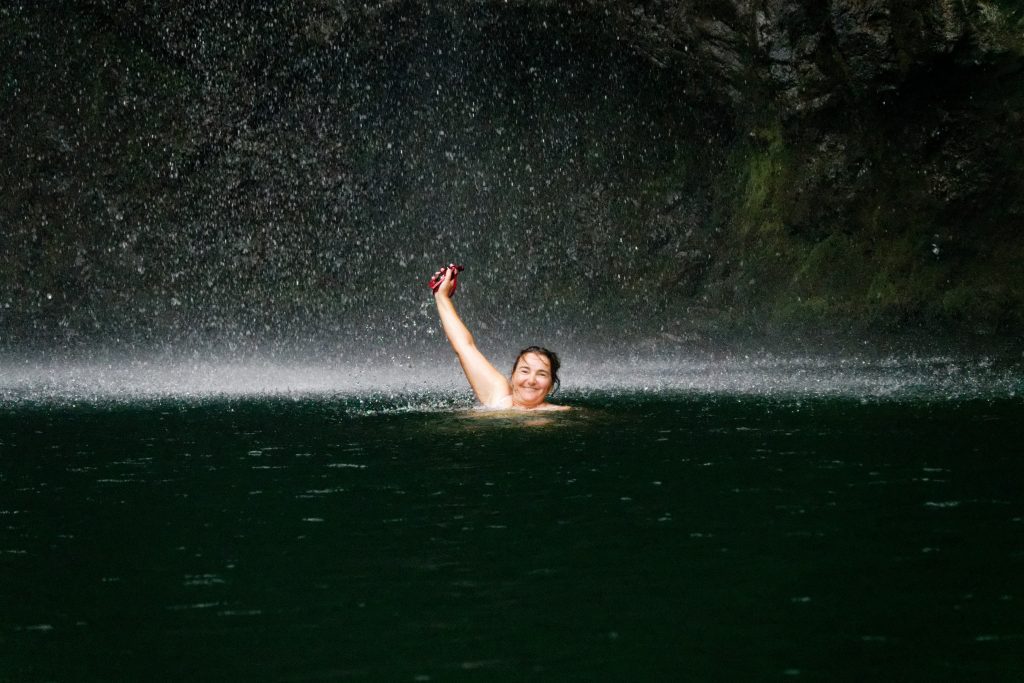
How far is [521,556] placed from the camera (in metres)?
5.09

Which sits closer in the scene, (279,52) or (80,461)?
(80,461)

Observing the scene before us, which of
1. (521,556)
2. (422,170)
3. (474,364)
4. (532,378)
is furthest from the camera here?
(422,170)

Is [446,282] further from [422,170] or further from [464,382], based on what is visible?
[422,170]

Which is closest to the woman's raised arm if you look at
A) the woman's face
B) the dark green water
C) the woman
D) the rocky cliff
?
the woman

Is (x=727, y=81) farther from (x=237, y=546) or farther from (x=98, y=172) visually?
(x=237, y=546)

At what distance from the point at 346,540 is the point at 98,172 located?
75.6 ft

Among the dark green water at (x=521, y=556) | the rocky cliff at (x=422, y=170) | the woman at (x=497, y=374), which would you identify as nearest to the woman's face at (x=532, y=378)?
the woman at (x=497, y=374)

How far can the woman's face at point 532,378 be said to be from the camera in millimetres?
10484

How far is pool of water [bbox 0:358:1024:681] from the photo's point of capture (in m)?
3.81

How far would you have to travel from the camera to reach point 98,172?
26.2 m

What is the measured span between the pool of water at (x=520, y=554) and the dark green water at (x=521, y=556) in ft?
0.06

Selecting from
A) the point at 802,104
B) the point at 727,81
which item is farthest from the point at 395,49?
the point at 802,104

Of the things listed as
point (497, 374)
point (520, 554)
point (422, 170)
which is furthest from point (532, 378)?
point (422, 170)

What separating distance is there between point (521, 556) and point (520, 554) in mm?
39
